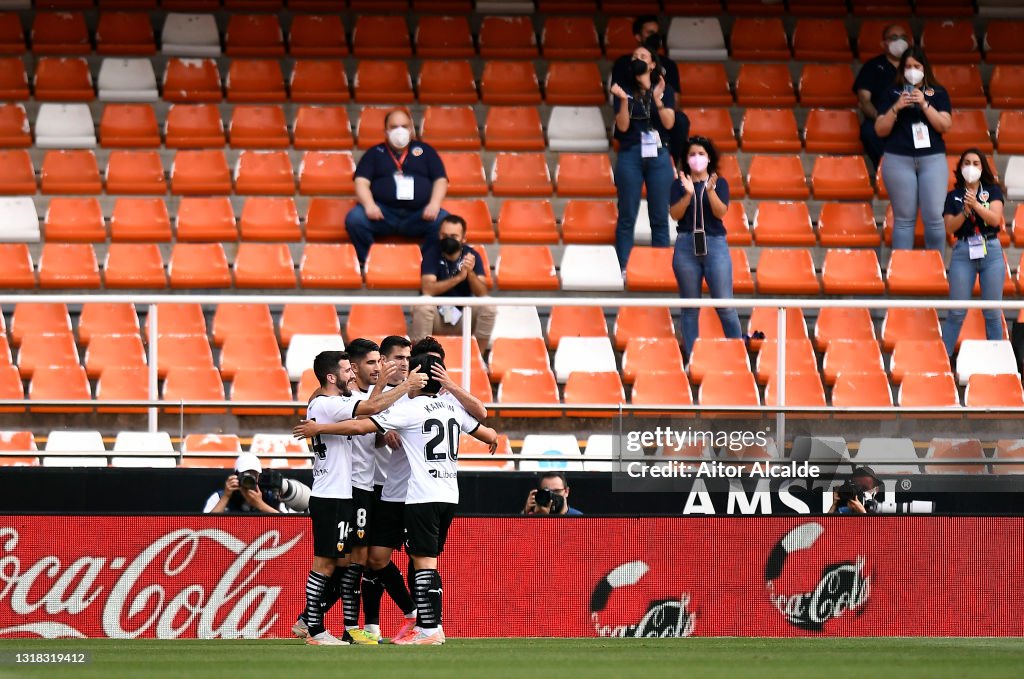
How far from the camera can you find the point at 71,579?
11008mm

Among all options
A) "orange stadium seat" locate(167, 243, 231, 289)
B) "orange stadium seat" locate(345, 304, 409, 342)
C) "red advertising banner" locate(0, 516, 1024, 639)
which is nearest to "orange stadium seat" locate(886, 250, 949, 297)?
"red advertising banner" locate(0, 516, 1024, 639)

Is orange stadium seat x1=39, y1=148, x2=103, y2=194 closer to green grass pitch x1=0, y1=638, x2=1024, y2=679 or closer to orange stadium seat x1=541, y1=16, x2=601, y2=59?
orange stadium seat x1=541, y1=16, x2=601, y2=59

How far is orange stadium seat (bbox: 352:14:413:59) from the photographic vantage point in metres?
17.3

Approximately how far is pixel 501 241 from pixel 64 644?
6.22 metres

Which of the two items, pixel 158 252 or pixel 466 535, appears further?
pixel 158 252

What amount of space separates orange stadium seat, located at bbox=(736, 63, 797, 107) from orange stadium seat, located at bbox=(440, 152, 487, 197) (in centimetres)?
300

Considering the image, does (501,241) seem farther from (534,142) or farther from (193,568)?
(193,568)

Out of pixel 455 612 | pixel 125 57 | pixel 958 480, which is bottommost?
pixel 455 612

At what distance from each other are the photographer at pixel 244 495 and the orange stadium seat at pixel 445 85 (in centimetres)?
654

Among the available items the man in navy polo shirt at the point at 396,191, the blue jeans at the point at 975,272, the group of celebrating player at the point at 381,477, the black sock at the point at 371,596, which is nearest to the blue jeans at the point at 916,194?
the blue jeans at the point at 975,272

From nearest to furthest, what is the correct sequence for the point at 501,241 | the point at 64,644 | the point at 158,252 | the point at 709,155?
1. the point at 64,644
2. the point at 709,155
3. the point at 158,252
4. the point at 501,241

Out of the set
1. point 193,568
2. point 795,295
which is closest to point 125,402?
point 193,568

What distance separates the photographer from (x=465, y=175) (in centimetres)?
1574

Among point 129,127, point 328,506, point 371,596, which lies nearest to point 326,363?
point 328,506
